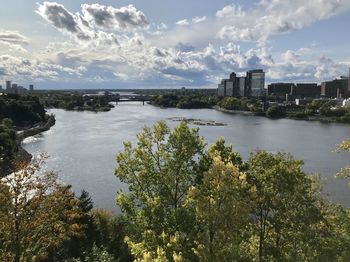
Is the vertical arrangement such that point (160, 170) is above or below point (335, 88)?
above

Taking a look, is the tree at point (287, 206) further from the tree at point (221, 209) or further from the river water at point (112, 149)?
the river water at point (112, 149)

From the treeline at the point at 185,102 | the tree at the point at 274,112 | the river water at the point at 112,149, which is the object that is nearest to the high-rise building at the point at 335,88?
the treeline at the point at 185,102

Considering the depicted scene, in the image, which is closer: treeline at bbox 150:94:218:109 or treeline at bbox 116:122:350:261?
treeline at bbox 116:122:350:261

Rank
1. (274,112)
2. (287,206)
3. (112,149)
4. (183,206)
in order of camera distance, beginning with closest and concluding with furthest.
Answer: (183,206)
(287,206)
(112,149)
(274,112)

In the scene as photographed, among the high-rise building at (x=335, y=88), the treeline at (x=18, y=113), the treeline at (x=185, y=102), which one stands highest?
the high-rise building at (x=335, y=88)

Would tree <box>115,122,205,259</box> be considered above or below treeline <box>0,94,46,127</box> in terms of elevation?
above

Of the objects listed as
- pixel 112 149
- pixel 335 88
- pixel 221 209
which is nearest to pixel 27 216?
pixel 221 209

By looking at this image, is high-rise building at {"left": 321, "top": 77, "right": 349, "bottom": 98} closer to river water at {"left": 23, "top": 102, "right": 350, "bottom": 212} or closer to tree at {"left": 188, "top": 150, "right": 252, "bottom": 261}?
river water at {"left": 23, "top": 102, "right": 350, "bottom": 212}

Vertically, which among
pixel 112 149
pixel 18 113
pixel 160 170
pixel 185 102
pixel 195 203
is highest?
pixel 160 170

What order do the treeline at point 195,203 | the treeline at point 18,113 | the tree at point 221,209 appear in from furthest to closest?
1. the treeline at point 18,113
2. the treeline at point 195,203
3. the tree at point 221,209

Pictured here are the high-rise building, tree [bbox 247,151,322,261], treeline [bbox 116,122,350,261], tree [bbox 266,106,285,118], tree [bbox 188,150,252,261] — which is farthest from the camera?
the high-rise building

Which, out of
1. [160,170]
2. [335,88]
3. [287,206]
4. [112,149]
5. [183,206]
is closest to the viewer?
[183,206]

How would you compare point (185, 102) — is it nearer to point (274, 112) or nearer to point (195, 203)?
point (274, 112)

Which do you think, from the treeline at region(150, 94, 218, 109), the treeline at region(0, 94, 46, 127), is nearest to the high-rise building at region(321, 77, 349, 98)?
the treeline at region(150, 94, 218, 109)
